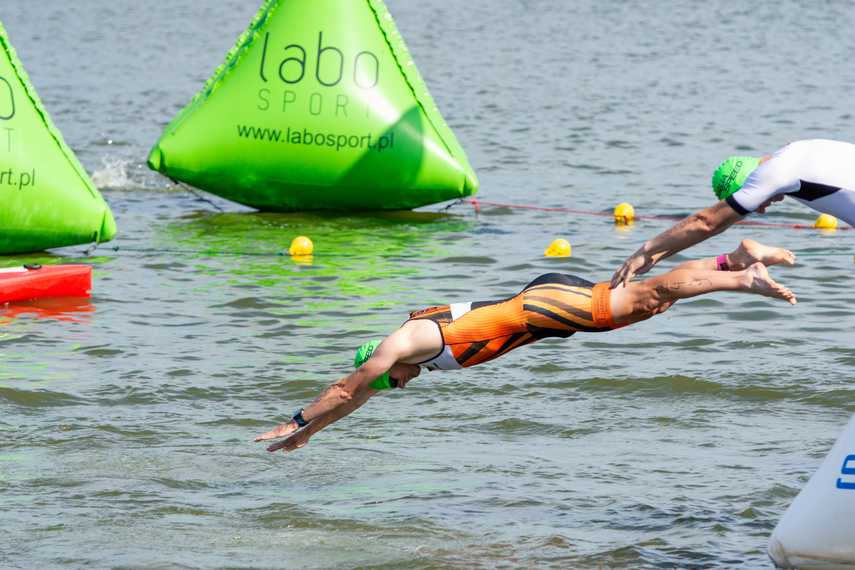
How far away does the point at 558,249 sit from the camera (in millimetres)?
11094

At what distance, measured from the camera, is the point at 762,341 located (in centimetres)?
858

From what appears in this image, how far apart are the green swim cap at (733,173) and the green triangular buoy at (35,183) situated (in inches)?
279

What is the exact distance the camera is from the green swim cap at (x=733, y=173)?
5.32 metres

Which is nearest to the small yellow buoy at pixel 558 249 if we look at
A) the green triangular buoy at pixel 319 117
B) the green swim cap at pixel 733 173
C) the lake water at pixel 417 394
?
the lake water at pixel 417 394

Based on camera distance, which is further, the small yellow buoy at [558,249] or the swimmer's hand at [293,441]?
the small yellow buoy at [558,249]

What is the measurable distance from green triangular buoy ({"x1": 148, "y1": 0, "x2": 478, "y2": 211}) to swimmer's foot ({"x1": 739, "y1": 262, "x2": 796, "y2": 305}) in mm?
7397

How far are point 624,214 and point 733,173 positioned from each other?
7.37 metres

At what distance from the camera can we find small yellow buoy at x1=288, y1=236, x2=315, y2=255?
11336 mm

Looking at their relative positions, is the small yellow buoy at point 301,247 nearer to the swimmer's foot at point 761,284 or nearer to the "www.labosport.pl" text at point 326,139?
the "www.labosport.pl" text at point 326,139

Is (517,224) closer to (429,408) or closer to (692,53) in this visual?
(429,408)

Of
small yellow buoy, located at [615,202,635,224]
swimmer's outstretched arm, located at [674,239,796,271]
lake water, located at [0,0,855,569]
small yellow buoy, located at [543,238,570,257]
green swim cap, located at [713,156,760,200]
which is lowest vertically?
lake water, located at [0,0,855,569]

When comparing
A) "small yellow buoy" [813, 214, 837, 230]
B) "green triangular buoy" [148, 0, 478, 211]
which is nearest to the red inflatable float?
"green triangular buoy" [148, 0, 478, 211]

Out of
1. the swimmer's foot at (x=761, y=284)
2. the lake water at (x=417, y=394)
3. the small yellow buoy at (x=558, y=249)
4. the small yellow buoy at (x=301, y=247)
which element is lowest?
the lake water at (x=417, y=394)

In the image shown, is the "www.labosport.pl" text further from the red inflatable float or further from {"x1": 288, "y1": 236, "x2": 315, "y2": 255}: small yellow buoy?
the red inflatable float
